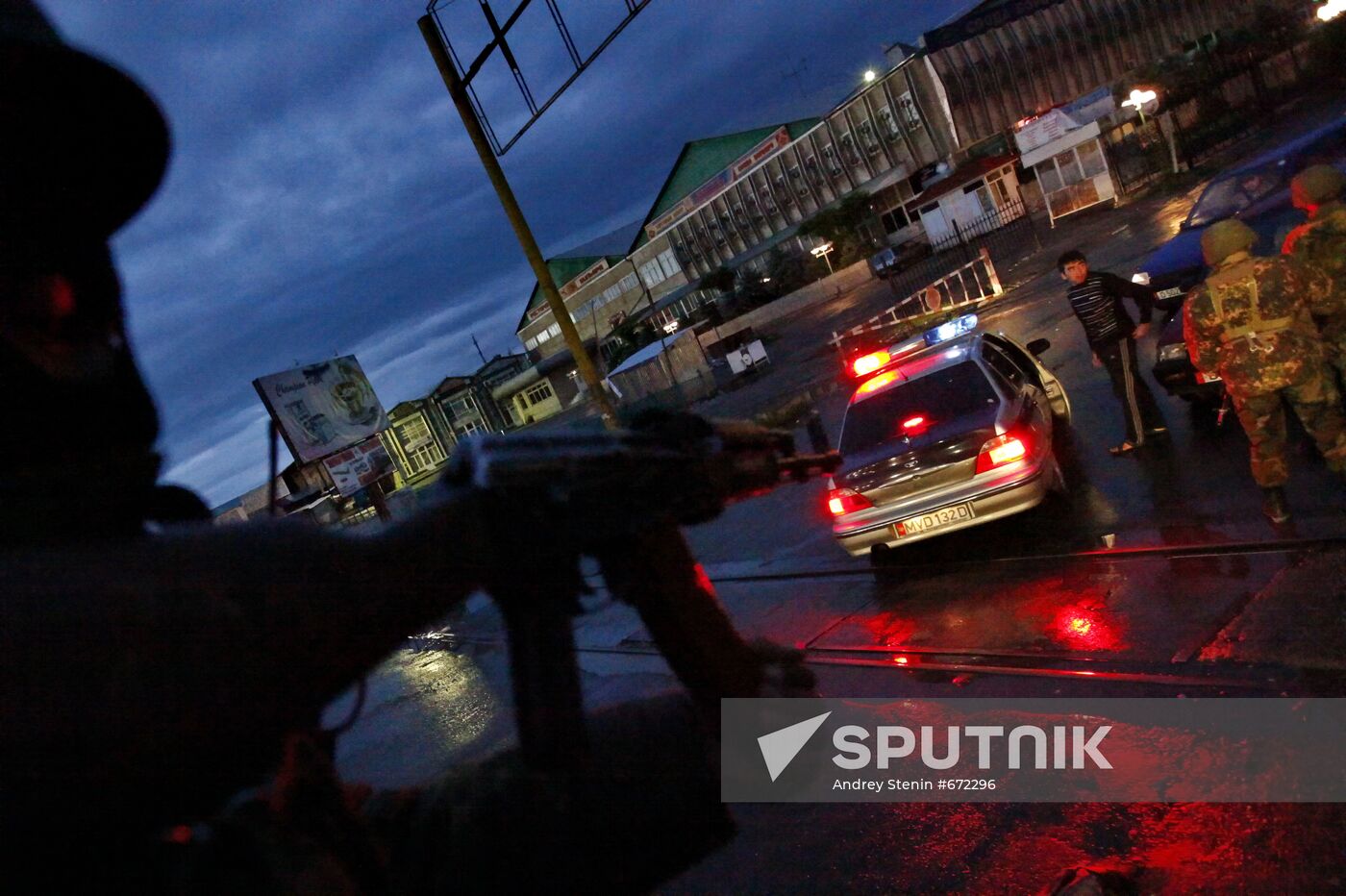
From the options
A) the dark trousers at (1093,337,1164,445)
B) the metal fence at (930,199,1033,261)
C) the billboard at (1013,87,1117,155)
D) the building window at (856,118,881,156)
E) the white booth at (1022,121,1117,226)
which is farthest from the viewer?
the building window at (856,118,881,156)

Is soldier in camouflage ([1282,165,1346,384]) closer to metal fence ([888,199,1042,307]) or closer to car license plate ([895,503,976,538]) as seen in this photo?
car license plate ([895,503,976,538])

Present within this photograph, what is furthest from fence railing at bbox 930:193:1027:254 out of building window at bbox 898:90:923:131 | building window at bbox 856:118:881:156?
building window at bbox 856:118:881:156

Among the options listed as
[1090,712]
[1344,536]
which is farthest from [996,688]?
[1344,536]

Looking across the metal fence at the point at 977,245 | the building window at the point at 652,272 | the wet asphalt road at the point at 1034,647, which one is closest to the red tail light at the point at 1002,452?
the wet asphalt road at the point at 1034,647

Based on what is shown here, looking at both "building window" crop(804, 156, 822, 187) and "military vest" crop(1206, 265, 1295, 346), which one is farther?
"building window" crop(804, 156, 822, 187)

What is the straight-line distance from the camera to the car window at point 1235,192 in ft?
34.9

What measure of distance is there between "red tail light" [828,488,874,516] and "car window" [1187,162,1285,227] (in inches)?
272

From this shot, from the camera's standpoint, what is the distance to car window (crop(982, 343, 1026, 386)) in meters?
7.79

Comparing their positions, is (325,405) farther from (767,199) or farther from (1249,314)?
(767,199)

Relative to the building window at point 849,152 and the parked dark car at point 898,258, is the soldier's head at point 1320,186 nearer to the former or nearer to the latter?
the parked dark car at point 898,258

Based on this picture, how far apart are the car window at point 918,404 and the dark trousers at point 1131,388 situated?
1.31m

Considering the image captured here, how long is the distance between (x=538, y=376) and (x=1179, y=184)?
31.2 meters

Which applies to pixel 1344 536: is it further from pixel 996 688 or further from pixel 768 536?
pixel 768 536

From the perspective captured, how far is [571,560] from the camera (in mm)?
1157
